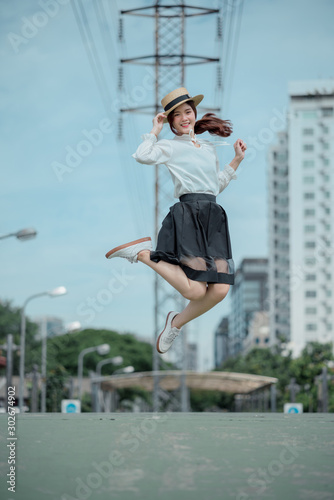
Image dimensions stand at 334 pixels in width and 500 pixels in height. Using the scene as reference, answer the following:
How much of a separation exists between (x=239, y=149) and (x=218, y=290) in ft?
4.77

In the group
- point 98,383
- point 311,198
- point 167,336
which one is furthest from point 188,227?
point 311,198

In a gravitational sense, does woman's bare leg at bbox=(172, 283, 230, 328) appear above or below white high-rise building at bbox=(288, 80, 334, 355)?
below

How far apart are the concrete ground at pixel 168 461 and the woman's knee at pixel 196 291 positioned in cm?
163

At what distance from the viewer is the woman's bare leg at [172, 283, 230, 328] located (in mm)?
6324

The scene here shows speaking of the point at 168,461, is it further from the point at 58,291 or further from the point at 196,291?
the point at 58,291

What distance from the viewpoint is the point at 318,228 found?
92125 millimetres

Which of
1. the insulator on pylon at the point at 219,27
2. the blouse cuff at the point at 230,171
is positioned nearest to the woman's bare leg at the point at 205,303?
the blouse cuff at the point at 230,171

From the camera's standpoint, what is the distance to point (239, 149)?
709 centimetres

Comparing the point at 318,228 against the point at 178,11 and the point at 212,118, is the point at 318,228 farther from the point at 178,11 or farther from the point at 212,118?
the point at 212,118

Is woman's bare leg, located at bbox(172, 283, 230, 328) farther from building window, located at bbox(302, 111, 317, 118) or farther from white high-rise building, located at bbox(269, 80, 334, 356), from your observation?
building window, located at bbox(302, 111, 317, 118)

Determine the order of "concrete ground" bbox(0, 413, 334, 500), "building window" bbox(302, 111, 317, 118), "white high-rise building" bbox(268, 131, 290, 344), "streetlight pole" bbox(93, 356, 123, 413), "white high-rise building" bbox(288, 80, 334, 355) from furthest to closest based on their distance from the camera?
"white high-rise building" bbox(268, 131, 290, 344), "building window" bbox(302, 111, 317, 118), "white high-rise building" bbox(288, 80, 334, 355), "streetlight pole" bbox(93, 356, 123, 413), "concrete ground" bbox(0, 413, 334, 500)

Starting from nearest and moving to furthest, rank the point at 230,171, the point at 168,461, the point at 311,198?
the point at 168,461 → the point at 230,171 → the point at 311,198

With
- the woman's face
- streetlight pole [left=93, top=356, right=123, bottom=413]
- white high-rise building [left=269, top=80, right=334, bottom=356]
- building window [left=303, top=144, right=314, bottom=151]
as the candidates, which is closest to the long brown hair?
the woman's face

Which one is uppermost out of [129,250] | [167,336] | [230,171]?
[230,171]
